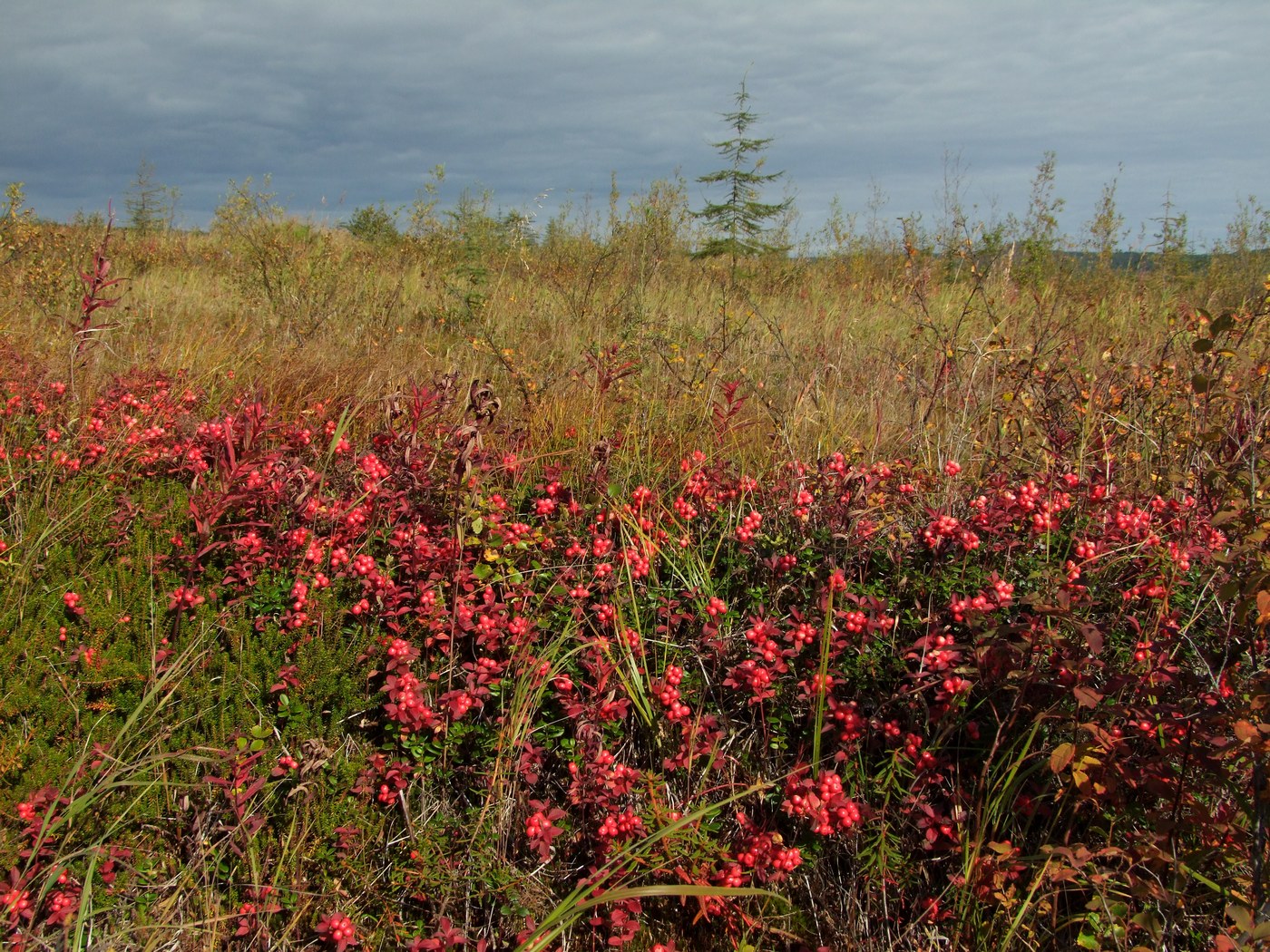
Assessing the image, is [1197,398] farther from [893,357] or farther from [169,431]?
[169,431]

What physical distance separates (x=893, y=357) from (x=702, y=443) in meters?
1.96

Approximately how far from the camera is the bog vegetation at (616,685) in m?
1.90

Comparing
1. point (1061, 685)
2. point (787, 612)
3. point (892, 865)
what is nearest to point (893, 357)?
point (787, 612)

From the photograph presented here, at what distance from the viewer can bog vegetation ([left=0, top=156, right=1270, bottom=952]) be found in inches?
74.9

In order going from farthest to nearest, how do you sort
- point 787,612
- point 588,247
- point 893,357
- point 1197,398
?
point 588,247 → point 893,357 → point 1197,398 → point 787,612

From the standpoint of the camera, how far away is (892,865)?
2113mm

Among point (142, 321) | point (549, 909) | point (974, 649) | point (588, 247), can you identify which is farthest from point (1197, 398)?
point (588, 247)

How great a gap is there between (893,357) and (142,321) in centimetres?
483

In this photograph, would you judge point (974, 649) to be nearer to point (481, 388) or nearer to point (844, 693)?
point (844, 693)

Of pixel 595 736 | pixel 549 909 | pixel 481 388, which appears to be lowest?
pixel 549 909

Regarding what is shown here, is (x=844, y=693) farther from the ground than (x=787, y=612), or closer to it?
closer to it

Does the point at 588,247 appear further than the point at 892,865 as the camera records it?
Yes

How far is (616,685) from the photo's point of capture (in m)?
2.31

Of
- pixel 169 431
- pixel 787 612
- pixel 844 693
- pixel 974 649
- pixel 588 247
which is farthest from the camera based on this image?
pixel 588 247
